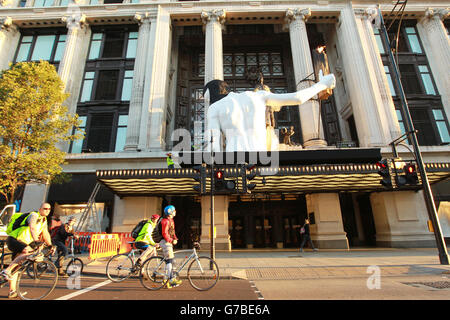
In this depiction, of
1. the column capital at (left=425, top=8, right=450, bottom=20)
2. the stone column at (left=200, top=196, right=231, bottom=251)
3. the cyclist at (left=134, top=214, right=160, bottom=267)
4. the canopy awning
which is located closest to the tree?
the canopy awning

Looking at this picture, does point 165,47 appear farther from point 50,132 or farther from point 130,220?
point 130,220

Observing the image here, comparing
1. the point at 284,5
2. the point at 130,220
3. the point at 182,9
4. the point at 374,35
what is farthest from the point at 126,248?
the point at 374,35

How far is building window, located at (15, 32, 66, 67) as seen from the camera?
81.1ft

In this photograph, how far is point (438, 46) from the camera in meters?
23.7

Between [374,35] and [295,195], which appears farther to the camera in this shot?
[374,35]

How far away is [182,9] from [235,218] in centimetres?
2064

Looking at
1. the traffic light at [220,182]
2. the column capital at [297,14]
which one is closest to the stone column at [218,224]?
the traffic light at [220,182]

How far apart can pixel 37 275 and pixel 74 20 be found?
2742 centimetres

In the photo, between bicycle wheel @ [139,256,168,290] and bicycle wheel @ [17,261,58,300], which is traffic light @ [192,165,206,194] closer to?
bicycle wheel @ [139,256,168,290]

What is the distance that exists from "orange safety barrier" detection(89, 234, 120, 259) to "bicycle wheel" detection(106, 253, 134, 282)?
3.84 metres

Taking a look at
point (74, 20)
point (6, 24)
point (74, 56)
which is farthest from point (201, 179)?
point (6, 24)

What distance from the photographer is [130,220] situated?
1725 centimetres

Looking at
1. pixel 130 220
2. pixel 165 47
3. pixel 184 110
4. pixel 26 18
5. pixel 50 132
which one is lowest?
pixel 130 220
